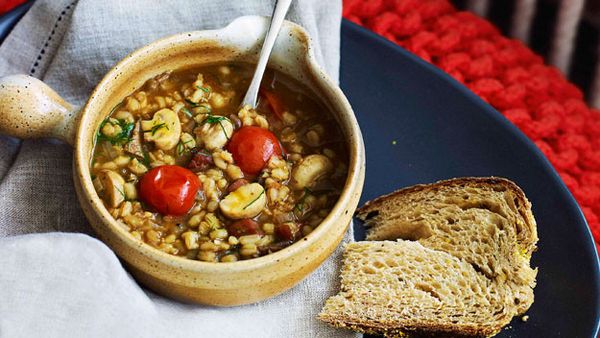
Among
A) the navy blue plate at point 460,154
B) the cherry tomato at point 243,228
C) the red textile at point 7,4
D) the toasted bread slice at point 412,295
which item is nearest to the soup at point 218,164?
the cherry tomato at point 243,228

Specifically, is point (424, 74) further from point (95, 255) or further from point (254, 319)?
point (95, 255)

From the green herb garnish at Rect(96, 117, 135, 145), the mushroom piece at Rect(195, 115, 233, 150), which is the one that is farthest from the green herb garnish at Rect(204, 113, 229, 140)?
the green herb garnish at Rect(96, 117, 135, 145)

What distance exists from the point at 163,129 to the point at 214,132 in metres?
0.14

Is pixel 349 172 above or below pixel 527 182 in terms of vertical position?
above

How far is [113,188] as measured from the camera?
2.30 m

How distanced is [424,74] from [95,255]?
140 centimetres

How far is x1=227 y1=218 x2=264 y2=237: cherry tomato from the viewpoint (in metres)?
2.29

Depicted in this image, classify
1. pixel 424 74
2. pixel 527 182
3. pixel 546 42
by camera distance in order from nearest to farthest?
pixel 527 182 < pixel 424 74 < pixel 546 42

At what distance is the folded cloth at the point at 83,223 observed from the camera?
7.09ft

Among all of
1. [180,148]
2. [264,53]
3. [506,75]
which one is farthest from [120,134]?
[506,75]

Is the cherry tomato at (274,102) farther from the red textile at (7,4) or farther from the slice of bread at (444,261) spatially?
the red textile at (7,4)

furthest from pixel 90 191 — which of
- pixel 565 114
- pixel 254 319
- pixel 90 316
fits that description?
pixel 565 114

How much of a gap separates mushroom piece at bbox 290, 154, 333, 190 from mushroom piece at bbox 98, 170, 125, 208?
1.53 feet

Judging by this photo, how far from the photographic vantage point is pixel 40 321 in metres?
2.15
